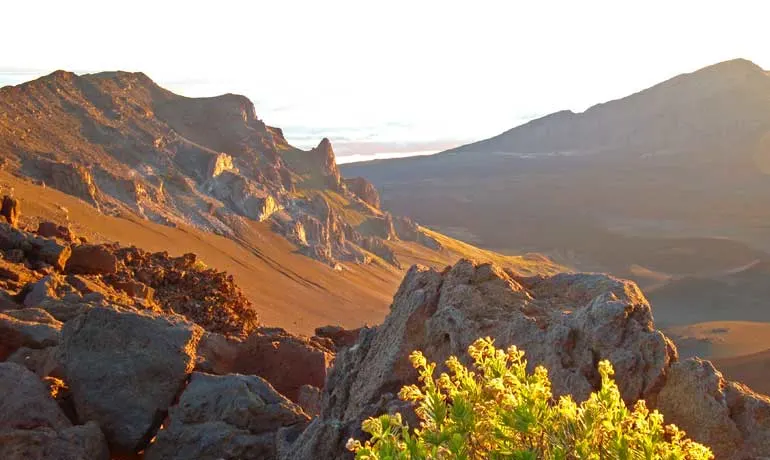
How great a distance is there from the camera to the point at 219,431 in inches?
295

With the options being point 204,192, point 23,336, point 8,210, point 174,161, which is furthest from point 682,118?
point 23,336

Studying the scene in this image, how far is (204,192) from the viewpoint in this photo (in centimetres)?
4400

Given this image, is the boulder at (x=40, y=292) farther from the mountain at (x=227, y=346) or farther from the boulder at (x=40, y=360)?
the boulder at (x=40, y=360)

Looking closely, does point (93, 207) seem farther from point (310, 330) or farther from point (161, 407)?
point (161, 407)

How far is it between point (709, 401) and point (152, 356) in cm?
533

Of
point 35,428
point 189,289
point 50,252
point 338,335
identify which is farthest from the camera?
point 338,335

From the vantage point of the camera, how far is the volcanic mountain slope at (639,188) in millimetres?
82375

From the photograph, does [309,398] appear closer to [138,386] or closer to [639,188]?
[138,386]

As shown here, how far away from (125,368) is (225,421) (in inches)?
46.7

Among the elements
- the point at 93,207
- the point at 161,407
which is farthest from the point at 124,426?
the point at 93,207

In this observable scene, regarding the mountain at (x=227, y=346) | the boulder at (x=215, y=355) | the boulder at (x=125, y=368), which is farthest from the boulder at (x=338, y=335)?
the boulder at (x=125, y=368)

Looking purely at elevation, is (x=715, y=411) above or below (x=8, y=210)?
below

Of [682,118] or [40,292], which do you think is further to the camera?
[682,118]

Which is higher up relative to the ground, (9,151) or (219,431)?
(9,151)
